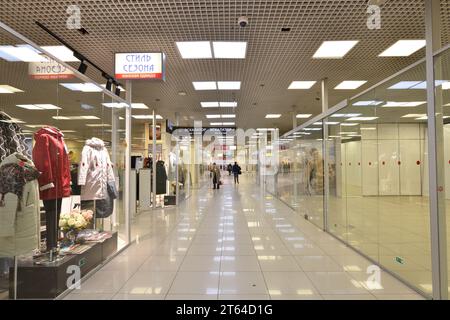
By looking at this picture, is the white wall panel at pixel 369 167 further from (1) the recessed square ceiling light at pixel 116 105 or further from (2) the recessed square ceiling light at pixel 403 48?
(1) the recessed square ceiling light at pixel 116 105

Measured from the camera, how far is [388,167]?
14.0 ft

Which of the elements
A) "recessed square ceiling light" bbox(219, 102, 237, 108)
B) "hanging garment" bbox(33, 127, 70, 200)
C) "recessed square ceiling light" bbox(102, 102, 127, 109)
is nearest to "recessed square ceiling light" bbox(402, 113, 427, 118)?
"hanging garment" bbox(33, 127, 70, 200)

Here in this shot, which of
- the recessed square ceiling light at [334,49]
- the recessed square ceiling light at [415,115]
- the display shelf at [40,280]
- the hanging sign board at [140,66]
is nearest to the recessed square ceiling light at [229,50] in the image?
the hanging sign board at [140,66]

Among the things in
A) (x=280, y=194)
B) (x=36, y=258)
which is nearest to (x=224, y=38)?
(x=36, y=258)

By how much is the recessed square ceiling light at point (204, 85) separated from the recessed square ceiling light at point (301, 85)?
76.6 inches

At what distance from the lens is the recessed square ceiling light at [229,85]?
277 inches

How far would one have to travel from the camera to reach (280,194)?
11742 mm

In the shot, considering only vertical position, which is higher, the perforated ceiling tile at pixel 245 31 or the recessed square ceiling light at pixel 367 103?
the perforated ceiling tile at pixel 245 31

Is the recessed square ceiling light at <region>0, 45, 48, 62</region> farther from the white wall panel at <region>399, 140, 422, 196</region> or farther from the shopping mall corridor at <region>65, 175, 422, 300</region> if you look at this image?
the white wall panel at <region>399, 140, 422, 196</region>

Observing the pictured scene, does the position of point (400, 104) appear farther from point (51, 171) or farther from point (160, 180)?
point (160, 180)

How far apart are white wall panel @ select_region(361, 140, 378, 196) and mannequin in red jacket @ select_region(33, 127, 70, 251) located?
4253 millimetres

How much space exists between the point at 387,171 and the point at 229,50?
3.21m

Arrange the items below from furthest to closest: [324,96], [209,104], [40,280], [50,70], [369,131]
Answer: [209,104]
[324,96]
[369,131]
[50,70]
[40,280]

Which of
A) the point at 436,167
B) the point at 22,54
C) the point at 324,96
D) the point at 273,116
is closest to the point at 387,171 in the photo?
the point at 436,167
